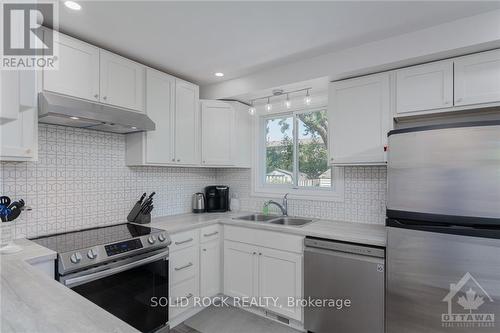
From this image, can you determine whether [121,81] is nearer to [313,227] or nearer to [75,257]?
[75,257]

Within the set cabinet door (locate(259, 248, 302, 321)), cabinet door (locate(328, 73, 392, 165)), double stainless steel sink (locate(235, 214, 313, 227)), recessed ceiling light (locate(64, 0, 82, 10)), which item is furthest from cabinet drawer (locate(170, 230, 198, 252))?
recessed ceiling light (locate(64, 0, 82, 10))

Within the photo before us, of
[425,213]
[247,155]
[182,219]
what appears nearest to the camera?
[425,213]

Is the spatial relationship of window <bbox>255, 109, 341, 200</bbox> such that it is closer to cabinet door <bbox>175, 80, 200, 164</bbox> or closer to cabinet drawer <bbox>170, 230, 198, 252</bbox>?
cabinet door <bbox>175, 80, 200, 164</bbox>

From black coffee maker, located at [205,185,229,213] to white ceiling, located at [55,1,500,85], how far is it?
1590 millimetres

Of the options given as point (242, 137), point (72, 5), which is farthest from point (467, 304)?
point (72, 5)

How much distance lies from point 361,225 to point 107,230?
2.31 metres

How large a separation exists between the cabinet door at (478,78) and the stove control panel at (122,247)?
2.62 metres

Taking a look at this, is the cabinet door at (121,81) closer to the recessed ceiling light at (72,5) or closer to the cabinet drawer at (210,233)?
the recessed ceiling light at (72,5)

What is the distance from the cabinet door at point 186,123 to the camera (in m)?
2.86

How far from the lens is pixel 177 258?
8.04 ft

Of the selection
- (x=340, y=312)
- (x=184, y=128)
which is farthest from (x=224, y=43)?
(x=340, y=312)

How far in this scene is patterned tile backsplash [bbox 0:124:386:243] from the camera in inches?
80.0

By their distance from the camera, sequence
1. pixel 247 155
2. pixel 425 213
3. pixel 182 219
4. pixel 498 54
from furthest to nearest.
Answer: pixel 247 155
pixel 182 219
pixel 498 54
pixel 425 213

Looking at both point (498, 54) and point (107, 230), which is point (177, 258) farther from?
point (498, 54)
